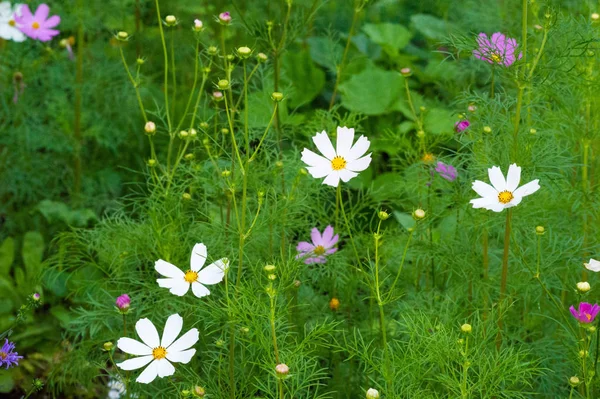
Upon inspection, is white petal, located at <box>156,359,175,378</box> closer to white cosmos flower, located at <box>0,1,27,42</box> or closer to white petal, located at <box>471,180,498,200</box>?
white petal, located at <box>471,180,498,200</box>

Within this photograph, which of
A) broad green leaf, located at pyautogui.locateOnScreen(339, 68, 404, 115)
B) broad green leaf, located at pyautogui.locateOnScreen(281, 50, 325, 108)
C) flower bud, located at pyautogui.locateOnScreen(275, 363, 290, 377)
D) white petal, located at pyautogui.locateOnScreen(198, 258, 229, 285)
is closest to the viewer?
flower bud, located at pyautogui.locateOnScreen(275, 363, 290, 377)

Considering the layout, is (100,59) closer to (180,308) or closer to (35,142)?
(35,142)

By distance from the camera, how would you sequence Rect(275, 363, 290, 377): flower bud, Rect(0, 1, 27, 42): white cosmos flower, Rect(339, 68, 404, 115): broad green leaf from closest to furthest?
Rect(275, 363, 290, 377): flower bud < Rect(0, 1, 27, 42): white cosmos flower < Rect(339, 68, 404, 115): broad green leaf

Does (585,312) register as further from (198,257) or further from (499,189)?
(198,257)

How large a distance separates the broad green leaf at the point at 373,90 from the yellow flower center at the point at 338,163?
1.18 m

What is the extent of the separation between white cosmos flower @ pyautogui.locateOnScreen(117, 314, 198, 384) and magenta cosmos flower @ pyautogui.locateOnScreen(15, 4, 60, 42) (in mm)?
1288

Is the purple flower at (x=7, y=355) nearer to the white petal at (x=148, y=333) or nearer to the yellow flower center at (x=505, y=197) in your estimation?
the white petal at (x=148, y=333)

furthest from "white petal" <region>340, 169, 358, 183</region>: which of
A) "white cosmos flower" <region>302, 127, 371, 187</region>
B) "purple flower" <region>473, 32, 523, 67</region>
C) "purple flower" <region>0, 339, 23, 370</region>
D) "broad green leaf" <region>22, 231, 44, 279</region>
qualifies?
"broad green leaf" <region>22, 231, 44, 279</region>

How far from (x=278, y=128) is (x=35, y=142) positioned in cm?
103

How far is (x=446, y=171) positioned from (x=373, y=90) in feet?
3.31

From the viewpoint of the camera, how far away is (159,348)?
1.43 metres

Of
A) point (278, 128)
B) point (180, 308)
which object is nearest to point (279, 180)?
point (278, 128)

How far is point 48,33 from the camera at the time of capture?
248 centimetres

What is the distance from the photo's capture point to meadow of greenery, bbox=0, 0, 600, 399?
1449 mm
